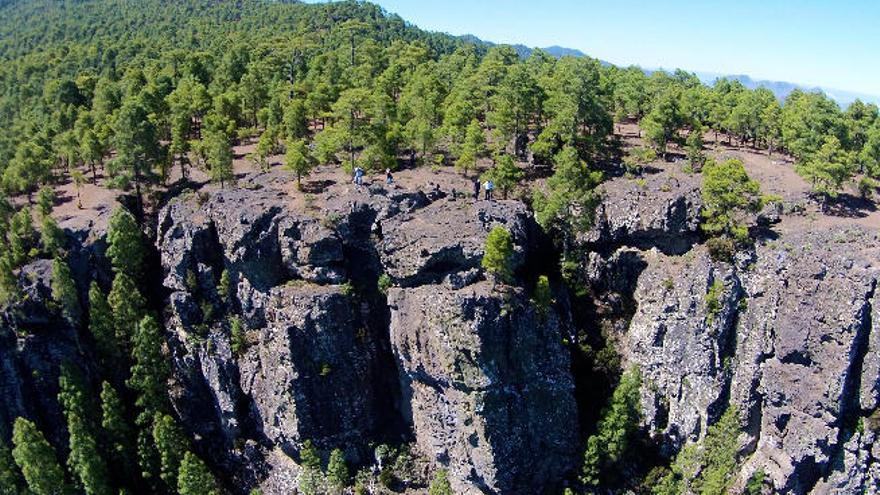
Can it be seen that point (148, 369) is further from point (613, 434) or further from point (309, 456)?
point (613, 434)

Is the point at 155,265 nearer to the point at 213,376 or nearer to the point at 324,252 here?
the point at 213,376

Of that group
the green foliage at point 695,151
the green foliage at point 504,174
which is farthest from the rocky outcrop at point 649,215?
the green foliage at point 504,174

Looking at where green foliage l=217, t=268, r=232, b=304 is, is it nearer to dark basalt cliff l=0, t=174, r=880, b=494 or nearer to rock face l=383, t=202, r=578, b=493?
dark basalt cliff l=0, t=174, r=880, b=494

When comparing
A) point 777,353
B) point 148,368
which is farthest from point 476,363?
point 148,368

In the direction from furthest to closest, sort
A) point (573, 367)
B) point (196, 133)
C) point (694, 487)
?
point (196, 133)
point (573, 367)
point (694, 487)

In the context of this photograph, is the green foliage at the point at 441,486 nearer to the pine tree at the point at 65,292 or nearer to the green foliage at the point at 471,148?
the green foliage at the point at 471,148

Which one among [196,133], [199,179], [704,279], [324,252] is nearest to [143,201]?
[199,179]
